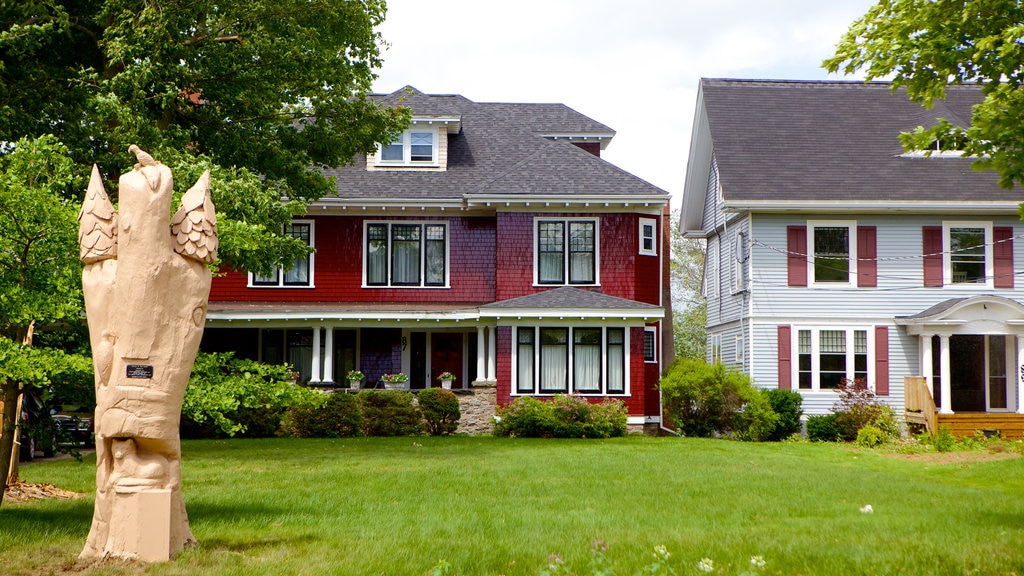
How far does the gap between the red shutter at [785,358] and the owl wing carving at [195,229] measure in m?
20.2

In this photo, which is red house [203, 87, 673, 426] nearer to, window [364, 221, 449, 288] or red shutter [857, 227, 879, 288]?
window [364, 221, 449, 288]

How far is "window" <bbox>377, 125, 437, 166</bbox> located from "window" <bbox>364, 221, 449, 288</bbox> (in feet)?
7.42

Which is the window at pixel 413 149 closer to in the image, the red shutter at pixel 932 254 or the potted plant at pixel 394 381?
the potted plant at pixel 394 381

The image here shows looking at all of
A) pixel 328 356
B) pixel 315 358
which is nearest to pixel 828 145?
pixel 328 356

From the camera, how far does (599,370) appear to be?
86.2 ft

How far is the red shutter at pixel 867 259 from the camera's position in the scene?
2673 centimetres

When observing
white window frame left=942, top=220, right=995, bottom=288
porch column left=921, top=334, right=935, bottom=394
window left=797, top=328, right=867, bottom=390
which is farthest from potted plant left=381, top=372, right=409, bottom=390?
white window frame left=942, top=220, right=995, bottom=288

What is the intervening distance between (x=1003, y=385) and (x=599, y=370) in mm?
11760

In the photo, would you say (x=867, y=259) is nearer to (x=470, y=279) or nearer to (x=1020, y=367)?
(x=1020, y=367)

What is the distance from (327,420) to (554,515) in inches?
569

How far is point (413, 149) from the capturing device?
97.6 ft

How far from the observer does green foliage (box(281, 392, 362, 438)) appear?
2459 centimetres

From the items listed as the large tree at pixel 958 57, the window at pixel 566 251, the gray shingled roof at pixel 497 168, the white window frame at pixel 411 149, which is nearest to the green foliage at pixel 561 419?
the window at pixel 566 251

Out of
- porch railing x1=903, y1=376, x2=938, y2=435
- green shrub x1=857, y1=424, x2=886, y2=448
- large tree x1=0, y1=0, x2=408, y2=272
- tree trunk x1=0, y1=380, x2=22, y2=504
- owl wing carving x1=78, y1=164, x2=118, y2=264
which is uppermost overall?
large tree x1=0, y1=0, x2=408, y2=272
